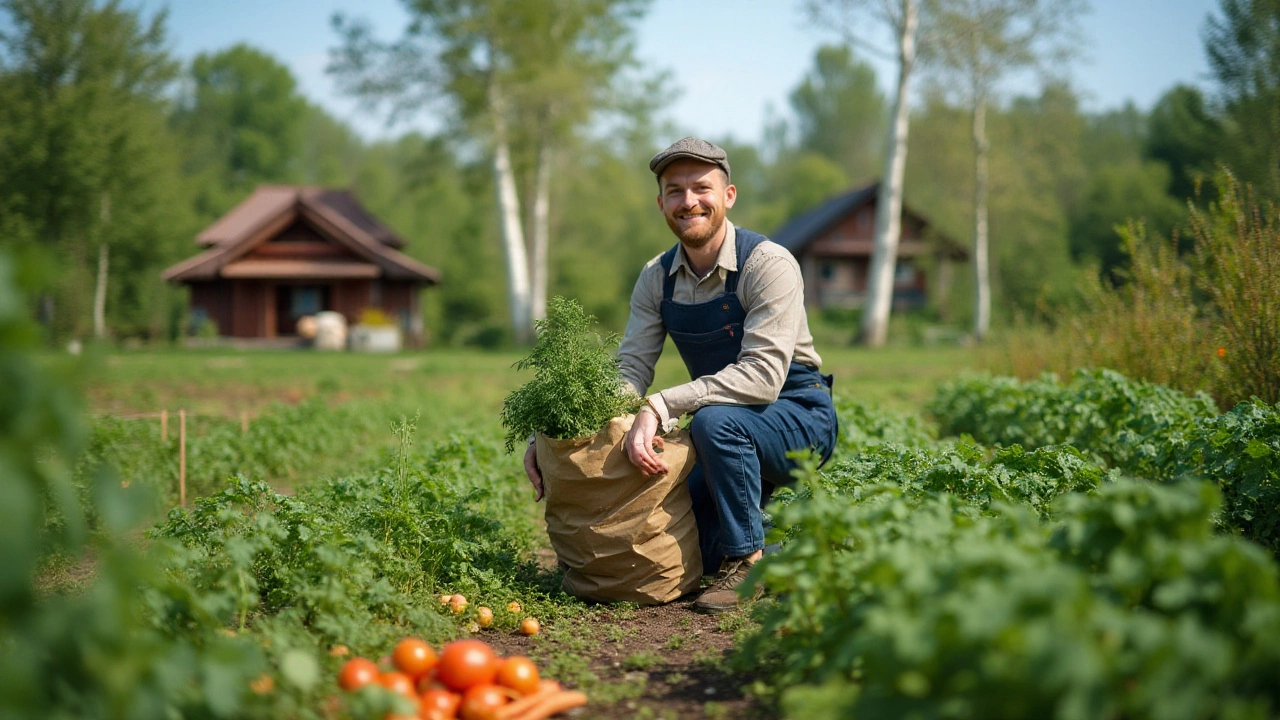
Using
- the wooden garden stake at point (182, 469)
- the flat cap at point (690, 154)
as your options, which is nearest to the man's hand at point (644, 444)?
the flat cap at point (690, 154)

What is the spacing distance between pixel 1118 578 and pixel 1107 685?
319 mm

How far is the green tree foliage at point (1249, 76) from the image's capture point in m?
11.4

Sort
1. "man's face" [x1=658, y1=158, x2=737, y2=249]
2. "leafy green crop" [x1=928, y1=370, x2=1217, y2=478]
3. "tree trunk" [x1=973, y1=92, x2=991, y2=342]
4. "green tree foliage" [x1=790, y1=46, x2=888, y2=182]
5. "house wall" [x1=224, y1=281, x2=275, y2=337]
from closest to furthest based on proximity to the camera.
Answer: "man's face" [x1=658, y1=158, x2=737, y2=249]
"leafy green crop" [x1=928, y1=370, x2=1217, y2=478]
"tree trunk" [x1=973, y1=92, x2=991, y2=342]
"house wall" [x1=224, y1=281, x2=275, y2=337]
"green tree foliage" [x1=790, y1=46, x2=888, y2=182]

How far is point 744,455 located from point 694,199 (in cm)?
Answer: 106

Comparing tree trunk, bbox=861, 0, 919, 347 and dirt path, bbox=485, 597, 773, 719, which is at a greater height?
tree trunk, bbox=861, 0, 919, 347

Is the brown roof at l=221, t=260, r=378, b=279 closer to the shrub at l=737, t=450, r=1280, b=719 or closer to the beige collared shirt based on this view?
the beige collared shirt

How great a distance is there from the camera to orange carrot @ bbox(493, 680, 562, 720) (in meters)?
2.58

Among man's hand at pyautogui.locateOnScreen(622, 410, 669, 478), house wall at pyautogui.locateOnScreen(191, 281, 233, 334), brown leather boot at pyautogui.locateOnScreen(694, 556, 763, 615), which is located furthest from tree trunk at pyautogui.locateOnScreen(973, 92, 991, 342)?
man's hand at pyautogui.locateOnScreen(622, 410, 669, 478)

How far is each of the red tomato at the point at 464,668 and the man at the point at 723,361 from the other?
3.84 ft

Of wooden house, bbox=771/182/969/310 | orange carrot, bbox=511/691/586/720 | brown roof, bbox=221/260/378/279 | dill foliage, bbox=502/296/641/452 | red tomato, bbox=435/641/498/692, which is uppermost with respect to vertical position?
wooden house, bbox=771/182/969/310

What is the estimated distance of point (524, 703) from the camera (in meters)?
2.62

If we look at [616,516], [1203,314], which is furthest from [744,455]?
[1203,314]

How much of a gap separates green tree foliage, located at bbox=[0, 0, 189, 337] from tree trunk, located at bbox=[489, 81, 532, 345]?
7950 mm

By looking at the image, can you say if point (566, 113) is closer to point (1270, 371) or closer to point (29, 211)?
point (29, 211)
